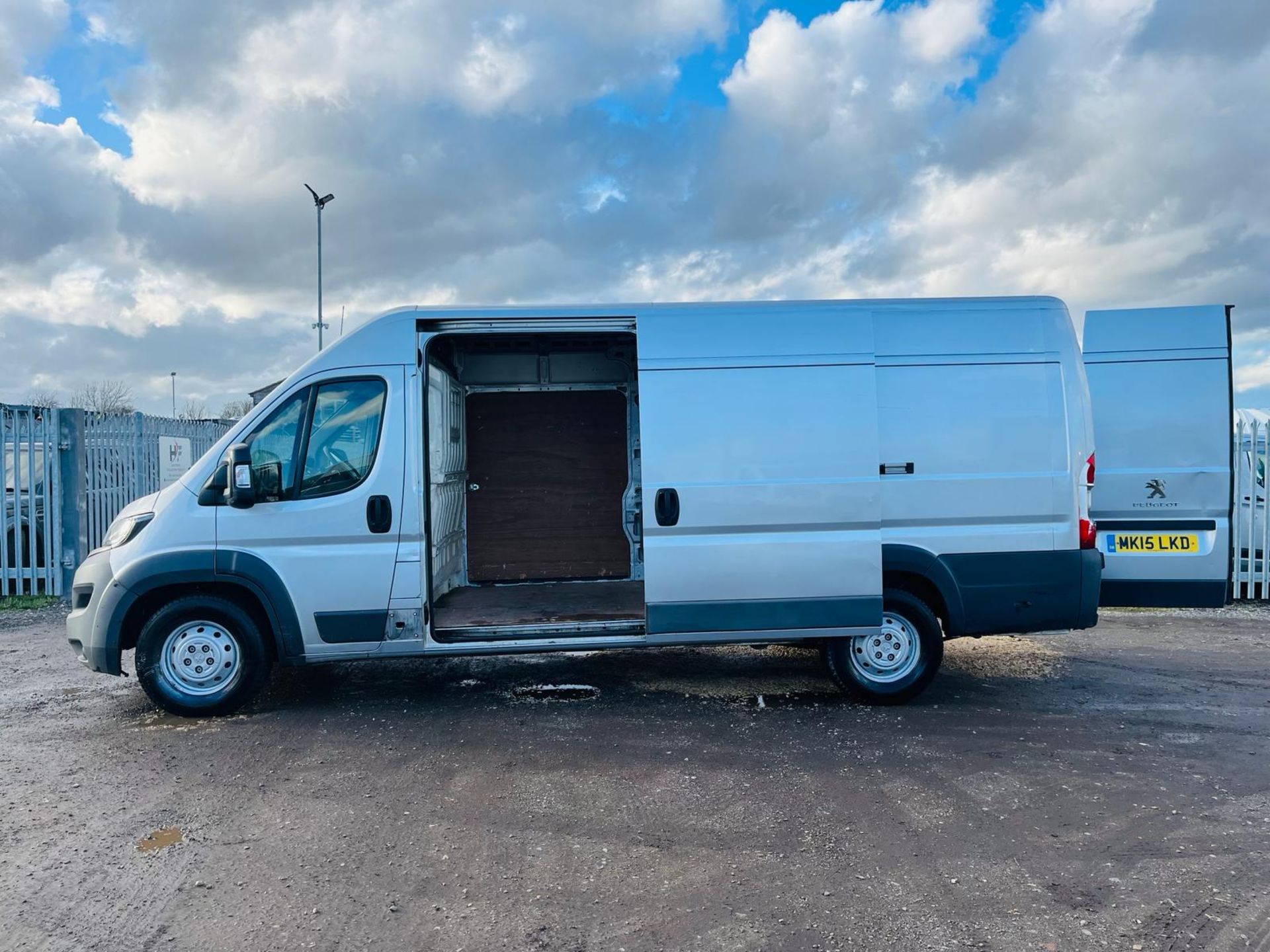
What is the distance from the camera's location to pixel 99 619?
5.46m

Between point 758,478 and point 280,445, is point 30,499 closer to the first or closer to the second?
Answer: point 280,445

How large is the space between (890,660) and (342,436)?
3.89m

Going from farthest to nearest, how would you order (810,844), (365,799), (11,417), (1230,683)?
1. (11,417)
2. (1230,683)
3. (365,799)
4. (810,844)

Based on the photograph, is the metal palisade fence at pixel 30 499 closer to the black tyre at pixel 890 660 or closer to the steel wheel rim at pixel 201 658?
the steel wheel rim at pixel 201 658

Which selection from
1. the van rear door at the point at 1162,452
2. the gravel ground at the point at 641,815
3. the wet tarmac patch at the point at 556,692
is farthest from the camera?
the van rear door at the point at 1162,452

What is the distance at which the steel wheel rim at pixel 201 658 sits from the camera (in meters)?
5.57

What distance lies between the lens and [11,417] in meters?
10.2

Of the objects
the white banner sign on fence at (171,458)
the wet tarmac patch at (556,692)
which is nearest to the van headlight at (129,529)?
the wet tarmac patch at (556,692)

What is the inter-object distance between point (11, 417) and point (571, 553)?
6969mm

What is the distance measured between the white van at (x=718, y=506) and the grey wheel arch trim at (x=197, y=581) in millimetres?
12

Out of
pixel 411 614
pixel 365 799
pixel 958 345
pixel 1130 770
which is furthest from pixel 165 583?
pixel 1130 770

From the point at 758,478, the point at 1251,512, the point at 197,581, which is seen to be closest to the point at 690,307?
the point at 758,478

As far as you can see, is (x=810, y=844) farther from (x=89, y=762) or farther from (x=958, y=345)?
(x=89, y=762)

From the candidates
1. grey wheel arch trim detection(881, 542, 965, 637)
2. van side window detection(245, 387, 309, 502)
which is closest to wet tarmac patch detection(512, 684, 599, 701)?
van side window detection(245, 387, 309, 502)
